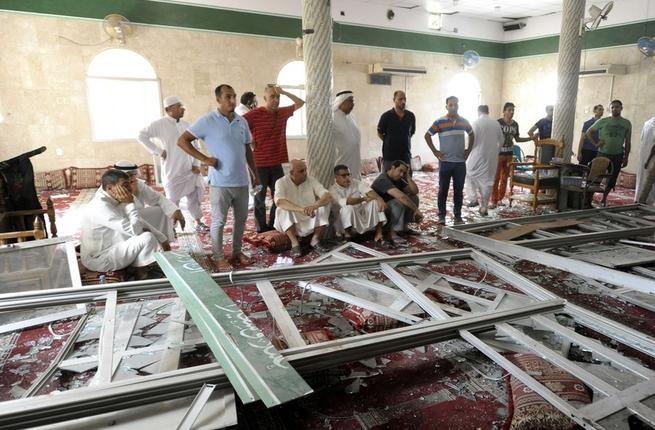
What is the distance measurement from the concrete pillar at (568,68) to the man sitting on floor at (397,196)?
399 centimetres

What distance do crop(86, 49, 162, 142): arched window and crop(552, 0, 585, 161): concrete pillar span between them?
8.09 meters

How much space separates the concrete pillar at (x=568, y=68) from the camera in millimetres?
7488

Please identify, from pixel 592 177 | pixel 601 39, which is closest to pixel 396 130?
pixel 592 177

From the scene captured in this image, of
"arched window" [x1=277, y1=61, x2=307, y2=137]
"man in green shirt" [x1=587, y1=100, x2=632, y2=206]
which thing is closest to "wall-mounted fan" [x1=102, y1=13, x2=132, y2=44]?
"arched window" [x1=277, y1=61, x2=307, y2=137]

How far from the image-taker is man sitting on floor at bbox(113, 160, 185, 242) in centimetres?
436

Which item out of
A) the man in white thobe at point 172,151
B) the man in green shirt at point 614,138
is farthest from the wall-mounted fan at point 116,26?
the man in green shirt at point 614,138

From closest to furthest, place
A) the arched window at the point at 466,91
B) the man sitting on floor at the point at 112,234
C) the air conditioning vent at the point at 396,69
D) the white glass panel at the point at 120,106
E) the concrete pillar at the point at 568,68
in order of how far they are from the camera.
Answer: the man sitting on floor at the point at 112,234 → the concrete pillar at the point at 568,68 → the white glass panel at the point at 120,106 → the air conditioning vent at the point at 396,69 → the arched window at the point at 466,91

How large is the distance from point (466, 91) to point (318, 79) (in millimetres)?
10266

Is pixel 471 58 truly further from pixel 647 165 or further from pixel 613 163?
pixel 647 165

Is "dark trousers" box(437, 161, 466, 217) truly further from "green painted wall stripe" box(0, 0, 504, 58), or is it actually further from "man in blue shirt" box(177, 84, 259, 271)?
"green painted wall stripe" box(0, 0, 504, 58)

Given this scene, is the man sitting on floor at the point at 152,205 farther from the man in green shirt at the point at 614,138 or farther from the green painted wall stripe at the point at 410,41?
the green painted wall stripe at the point at 410,41

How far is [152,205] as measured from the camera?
180 inches

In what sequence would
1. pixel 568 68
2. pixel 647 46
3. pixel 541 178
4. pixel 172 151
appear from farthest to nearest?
pixel 647 46 < pixel 568 68 < pixel 541 178 < pixel 172 151

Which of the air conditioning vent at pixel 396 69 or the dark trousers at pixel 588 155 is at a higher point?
the air conditioning vent at pixel 396 69
